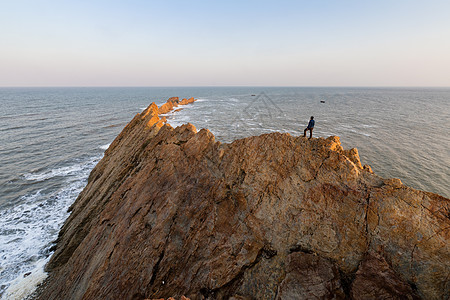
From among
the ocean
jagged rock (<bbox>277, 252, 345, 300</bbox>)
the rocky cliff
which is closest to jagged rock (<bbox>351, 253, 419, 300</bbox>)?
the rocky cliff

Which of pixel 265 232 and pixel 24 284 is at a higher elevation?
pixel 265 232

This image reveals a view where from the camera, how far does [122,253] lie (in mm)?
12562

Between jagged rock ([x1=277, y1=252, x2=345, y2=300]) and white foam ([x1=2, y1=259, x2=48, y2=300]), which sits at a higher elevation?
jagged rock ([x1=277, y1=252, x2=345, y2=300])

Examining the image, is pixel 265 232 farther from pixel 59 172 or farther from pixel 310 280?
pixel 59 172

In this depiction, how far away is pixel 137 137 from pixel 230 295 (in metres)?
21.0

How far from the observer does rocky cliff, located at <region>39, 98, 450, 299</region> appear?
9.08 metres

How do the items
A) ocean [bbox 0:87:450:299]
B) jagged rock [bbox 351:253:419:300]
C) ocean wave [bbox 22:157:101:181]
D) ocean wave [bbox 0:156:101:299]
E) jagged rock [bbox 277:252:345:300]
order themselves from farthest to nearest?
1. ocean wave [bbox 22:157:101:181]
2. ocean [bbox 0:87:450:299]
3. ocean wave [bbox 0:156:101:299]
4. jagged rock [bbox 277:252:345:300]
5. jagged rock [bbox 351:253:419:300]

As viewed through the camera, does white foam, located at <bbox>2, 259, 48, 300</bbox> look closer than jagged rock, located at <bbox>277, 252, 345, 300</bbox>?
No

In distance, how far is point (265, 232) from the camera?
11352mm

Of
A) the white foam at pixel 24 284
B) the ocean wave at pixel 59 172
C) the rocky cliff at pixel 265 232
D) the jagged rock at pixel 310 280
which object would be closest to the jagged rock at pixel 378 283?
the rocky cliff at pixel 265 232

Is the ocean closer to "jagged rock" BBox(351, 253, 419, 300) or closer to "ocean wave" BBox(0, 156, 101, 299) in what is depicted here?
"ocean wave" BBox(0, 156, 101, 299)

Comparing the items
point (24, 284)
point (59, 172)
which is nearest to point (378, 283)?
point (24, 284)

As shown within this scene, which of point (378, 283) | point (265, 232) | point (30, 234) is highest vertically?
point (265, 232)

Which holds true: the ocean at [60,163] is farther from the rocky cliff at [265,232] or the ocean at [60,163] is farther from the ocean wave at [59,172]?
the rocky cliff at [265,232]
